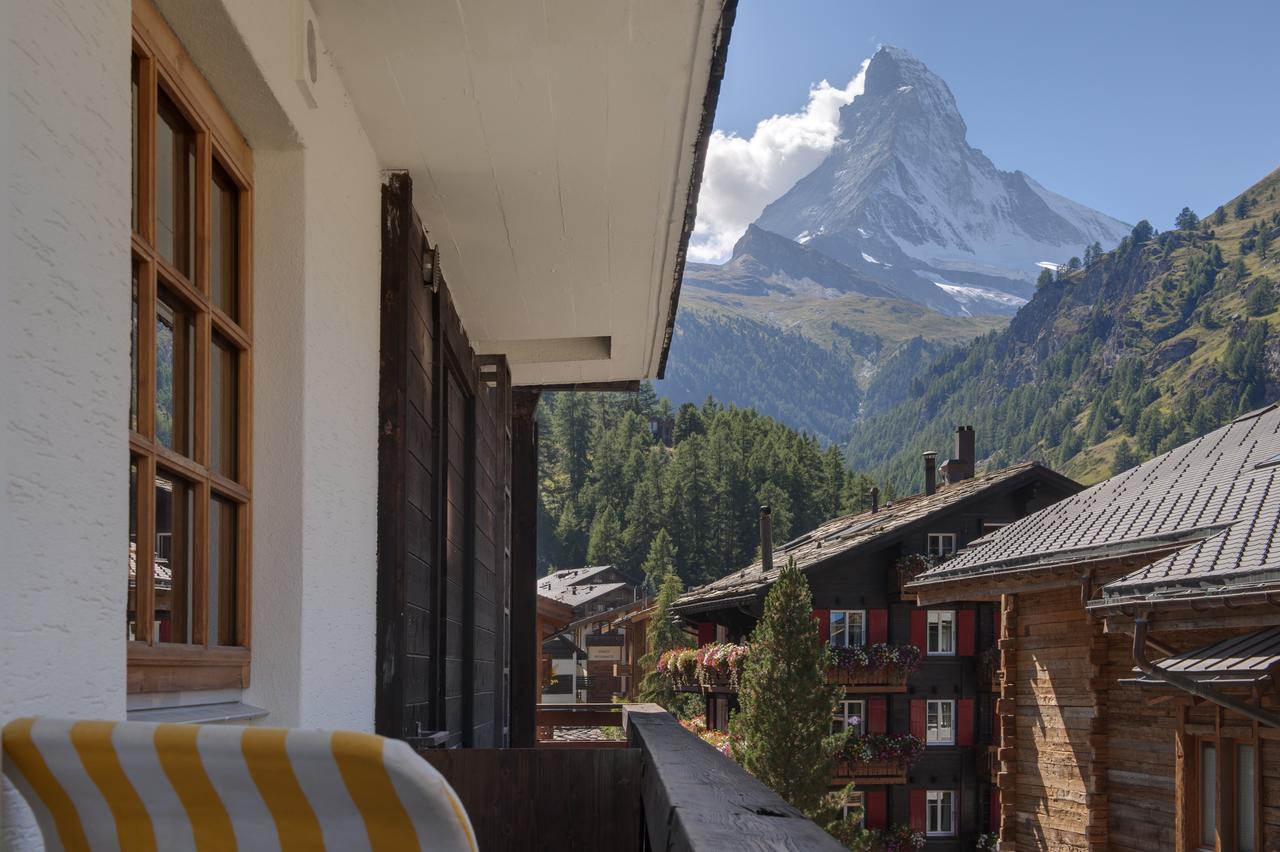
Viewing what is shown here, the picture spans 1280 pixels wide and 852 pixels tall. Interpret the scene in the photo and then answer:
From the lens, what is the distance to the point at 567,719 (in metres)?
8.98

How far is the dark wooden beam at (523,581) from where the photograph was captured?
9.08m

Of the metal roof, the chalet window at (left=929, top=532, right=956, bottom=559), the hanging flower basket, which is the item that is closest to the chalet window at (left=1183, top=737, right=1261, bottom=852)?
the metal roof

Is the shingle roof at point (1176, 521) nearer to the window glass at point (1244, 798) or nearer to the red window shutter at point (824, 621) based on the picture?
the window glass at point (1244, 798)

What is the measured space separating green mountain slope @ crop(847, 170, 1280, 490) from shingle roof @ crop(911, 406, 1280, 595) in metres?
95.7

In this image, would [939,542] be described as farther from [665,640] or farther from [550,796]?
[550,796]

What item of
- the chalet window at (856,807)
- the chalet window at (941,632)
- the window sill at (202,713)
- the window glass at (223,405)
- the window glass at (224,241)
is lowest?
the chalet window at (856,807)

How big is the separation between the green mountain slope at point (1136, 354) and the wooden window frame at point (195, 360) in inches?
4158

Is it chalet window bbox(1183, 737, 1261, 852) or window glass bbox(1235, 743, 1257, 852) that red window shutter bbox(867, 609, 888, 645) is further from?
window glass bbox(1235, 743, 1257, 852)

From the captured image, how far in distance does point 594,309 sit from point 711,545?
245ft

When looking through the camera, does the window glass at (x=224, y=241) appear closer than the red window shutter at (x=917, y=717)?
Yes

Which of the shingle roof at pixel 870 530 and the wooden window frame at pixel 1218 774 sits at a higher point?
the shingle roof at pixel 870 530

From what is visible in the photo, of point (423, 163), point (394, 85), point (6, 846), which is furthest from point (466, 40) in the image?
point (6, 846)

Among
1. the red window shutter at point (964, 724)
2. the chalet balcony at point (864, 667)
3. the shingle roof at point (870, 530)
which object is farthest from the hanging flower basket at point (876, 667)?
the shingle roof at point (870, 530)

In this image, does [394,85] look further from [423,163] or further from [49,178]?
[49,178]
